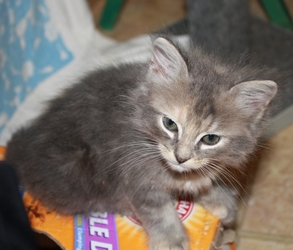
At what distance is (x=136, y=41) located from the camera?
8.55ft

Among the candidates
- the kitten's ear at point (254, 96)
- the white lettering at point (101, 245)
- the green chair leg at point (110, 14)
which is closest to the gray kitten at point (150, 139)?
the kitten's ear at point (254, 96)

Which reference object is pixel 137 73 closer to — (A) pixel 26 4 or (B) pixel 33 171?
(B) pixel 33 171

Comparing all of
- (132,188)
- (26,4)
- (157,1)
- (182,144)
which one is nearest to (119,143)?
(132,188)

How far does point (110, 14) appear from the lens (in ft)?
10.4

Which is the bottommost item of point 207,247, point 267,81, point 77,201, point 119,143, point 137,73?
point 207,247

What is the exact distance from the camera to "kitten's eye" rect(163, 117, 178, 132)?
1.43 metres

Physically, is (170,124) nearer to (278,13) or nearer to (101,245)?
(101,245)

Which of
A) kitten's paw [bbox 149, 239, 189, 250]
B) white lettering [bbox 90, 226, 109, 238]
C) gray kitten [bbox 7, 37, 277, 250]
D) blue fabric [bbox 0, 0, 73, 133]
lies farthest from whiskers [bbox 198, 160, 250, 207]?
blue fabric [bbox 0, 0, 73, 133]

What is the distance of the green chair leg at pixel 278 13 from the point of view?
289 centimetres

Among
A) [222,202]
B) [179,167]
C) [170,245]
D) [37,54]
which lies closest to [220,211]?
[222,202]

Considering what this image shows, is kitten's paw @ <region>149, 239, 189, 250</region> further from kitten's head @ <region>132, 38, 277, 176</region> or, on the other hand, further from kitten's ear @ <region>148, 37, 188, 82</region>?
kitten's ear @ <region>148, 37, 188, 82</region>

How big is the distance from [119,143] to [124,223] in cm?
32

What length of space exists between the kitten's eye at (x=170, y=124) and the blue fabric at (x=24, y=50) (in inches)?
46.8

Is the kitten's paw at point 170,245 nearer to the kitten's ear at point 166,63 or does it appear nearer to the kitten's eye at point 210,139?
the kitten's eye at point 210,139
